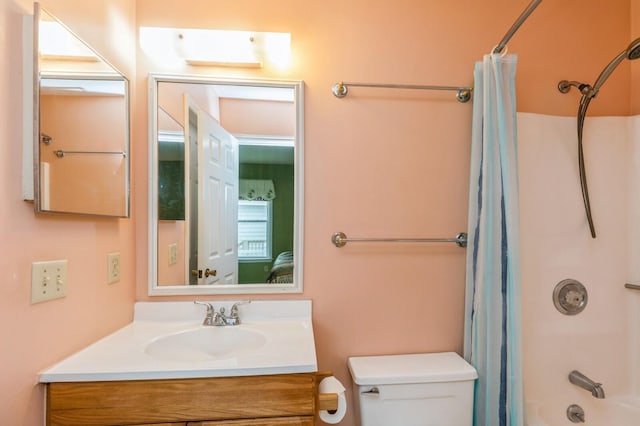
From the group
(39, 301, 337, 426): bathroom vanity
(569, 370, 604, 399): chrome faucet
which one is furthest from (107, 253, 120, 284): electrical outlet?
(569, 370, 604, 399): chrome faucet

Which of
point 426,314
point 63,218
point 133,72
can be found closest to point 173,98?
point 133,72

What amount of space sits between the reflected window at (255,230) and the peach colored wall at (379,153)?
0.17 m

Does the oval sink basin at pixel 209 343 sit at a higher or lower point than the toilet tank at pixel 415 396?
higher

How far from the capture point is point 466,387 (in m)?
1.25

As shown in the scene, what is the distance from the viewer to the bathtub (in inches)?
55.6

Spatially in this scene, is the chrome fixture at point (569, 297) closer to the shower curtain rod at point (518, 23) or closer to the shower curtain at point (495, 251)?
the shower curtain at point (495, 251)

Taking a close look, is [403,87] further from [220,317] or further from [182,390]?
[182,390]

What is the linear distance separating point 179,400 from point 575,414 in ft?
5.54

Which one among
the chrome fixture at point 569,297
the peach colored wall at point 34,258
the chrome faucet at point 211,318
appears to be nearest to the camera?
the peach colored wall at point 34,258

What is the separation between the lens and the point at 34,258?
0.86 m

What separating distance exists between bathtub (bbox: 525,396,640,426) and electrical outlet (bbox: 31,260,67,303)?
6.03 feet

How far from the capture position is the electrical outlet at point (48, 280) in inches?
33.6

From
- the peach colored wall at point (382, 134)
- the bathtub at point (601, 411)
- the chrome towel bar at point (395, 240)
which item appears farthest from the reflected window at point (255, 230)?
the bathtub at point (601, 411)

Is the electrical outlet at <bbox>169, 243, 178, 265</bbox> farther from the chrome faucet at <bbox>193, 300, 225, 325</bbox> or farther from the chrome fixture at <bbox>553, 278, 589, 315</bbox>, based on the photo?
the chrome fixture at <bbox>553, 278, 589, 315</bbox>
